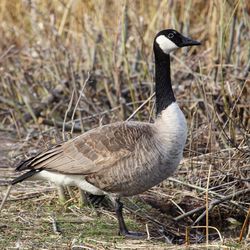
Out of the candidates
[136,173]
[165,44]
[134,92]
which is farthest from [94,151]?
[134,92]

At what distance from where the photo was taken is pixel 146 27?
906cm

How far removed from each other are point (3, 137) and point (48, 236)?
2973 millimetres

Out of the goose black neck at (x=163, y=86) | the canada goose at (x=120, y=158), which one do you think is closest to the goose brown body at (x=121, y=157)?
the canada goose at (x=120, y=158)

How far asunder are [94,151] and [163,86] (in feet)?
2.64

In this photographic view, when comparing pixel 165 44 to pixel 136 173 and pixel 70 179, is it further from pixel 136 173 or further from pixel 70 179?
pixel 70 179

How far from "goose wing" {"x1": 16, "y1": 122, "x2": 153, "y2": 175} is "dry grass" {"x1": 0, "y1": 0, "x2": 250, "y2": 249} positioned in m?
0.48

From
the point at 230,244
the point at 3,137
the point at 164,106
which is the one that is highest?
the point at 164,106

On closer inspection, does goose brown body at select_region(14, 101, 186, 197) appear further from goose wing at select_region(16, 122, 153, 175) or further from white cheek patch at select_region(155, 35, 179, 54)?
white cheek patch at select_region(155, 35, 179, 54)

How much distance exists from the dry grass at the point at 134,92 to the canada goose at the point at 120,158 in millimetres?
384

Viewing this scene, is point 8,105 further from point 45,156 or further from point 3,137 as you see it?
point 45,156

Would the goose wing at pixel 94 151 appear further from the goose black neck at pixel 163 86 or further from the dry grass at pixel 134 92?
the dry grass at pixel 134 92

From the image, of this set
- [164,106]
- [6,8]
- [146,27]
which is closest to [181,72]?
[146,27]

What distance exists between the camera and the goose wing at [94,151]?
15.9 feet

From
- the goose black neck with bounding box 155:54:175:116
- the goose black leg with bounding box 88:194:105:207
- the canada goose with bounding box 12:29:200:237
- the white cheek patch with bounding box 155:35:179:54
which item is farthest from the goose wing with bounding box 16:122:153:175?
the white cheek patch with bounding box 155:35:179:54
